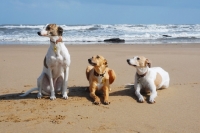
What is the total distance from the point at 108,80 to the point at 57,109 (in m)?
1.36

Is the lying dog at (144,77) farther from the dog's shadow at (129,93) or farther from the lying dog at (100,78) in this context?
the lying dog at (100,78)

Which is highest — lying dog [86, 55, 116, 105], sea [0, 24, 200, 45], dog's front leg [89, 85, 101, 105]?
lying dog [86, 55, 116, 105]

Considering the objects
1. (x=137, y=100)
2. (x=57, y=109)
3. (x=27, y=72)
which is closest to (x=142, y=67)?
(x=137, y=100)

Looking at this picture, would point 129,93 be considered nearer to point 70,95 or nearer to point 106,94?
point 106,94

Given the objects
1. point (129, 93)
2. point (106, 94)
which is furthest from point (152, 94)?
point (106, 94)

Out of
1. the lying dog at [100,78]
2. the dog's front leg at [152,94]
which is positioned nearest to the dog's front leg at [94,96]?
the lying dog at [100,78]

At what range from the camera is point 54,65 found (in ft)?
18.3

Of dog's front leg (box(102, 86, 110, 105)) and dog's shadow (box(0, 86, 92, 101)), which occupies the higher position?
dog's front leg (box(102, 86, 110, 105))

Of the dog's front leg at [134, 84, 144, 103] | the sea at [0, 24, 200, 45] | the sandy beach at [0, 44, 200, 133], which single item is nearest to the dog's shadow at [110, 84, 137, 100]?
the sandy beach at [0, 44, 200, 133]

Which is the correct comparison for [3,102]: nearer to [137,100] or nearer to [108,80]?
[108,80]

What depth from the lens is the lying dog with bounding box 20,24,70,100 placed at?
17.7 feet

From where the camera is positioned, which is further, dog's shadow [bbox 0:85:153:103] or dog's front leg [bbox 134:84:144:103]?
dog's shadow [bbox 0:85:153:103]

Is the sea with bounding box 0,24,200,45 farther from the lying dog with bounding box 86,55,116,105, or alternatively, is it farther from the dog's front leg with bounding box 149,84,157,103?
the dog's front leg with bounding box 149,84,157,103

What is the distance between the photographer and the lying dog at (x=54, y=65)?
17.7 feet
